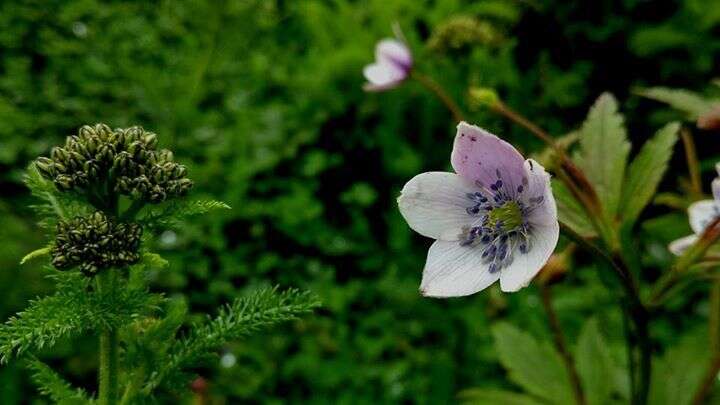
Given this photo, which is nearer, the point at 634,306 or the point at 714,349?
the point at 634,306

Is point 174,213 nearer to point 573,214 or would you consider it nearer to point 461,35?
point 573,214

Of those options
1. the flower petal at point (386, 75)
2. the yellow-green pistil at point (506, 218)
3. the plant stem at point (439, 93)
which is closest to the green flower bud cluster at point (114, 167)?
the yellow-green pistil at point (506, 218)

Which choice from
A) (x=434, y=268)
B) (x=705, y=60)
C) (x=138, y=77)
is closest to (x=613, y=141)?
(x=434, y=268)

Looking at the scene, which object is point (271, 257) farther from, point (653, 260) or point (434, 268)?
point (434, 268)

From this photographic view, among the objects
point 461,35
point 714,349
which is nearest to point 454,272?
point 714,349

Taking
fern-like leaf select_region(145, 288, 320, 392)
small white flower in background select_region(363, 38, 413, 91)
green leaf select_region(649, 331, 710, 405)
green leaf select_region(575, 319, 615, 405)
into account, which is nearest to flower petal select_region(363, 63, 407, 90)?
small white flower in background select_region(363, 38, 413, 91)

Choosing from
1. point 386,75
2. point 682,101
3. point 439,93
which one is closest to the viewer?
point 682,101
